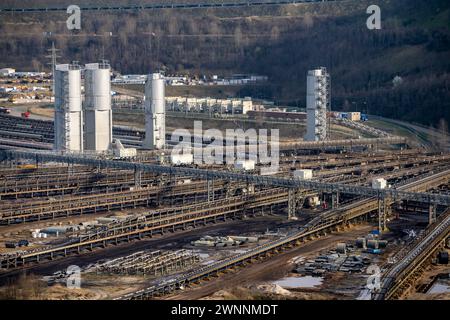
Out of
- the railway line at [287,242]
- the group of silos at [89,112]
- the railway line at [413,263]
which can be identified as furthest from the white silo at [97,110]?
the railway line at [413,263]

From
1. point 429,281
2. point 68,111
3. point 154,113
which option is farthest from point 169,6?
point 429,281

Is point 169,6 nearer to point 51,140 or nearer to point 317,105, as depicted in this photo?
point 51,140

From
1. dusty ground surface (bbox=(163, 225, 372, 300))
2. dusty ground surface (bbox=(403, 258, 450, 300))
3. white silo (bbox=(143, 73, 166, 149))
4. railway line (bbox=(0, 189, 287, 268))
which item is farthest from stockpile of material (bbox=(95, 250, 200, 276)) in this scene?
white silo (bbox=(143, 73, 166, 149))

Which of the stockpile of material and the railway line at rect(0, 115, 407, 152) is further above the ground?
the railway line at rect(0, 115, 407, 152)

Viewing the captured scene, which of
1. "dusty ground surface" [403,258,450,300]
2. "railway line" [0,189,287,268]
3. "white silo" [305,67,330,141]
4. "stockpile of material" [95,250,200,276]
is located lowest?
"dusty ground surface" [403,258,450,300]

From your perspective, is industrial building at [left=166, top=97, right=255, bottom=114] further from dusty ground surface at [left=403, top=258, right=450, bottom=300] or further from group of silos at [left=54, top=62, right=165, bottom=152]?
dusty ground surface at [left=403, top=258, right=450, bottom=300]

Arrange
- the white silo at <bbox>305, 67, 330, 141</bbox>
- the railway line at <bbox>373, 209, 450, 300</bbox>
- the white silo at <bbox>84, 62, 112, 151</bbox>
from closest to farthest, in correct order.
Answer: the railway line at <bbox>373, 209, 450, 300</bbox> < the white silo at <bbox>84, 62, 112, 151</bbox> < the white silo at <bbox>305, 67, 330, 141</bbox>

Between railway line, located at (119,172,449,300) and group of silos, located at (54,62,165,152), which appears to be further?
group of silos, located at (54,62,165,152)

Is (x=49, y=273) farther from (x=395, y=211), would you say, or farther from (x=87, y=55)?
(x=87, y=55)

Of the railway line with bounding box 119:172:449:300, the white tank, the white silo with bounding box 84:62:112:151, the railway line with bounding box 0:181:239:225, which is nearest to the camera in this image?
the railway line with bounding box 119:172:449:300
